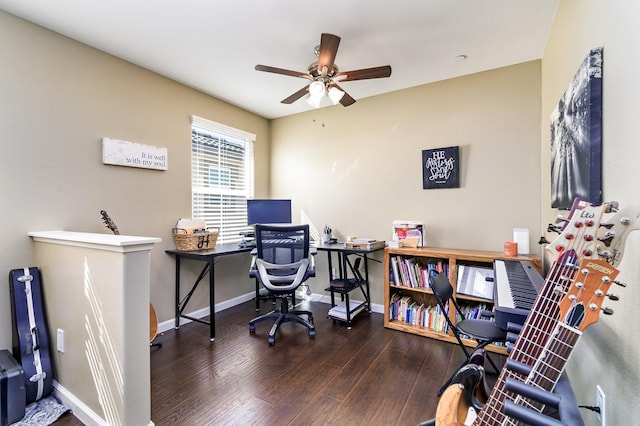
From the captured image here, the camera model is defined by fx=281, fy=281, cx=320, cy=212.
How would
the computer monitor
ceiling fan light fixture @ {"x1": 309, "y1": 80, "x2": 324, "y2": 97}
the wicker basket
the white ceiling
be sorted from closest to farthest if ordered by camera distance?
the white ceiling < ceiling fan light fixture @ {"x1": 309, "y1": 80, "x2": 324, "y2": 97} < the wicker basket < the computer monitor

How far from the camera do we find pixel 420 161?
3111 mm

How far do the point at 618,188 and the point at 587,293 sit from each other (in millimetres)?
454

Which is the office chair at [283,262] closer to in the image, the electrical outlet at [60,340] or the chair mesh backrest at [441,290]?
Result: the chair mesh backrest at [441,290]

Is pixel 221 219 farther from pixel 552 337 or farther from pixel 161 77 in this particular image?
pixel 552 337

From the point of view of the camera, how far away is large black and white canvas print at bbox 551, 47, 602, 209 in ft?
3.63

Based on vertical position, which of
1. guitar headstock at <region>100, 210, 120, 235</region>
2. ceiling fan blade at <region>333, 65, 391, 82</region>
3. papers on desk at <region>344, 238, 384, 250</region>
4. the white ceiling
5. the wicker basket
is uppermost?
the white ceiling

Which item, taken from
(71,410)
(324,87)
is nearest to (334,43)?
(324,87)

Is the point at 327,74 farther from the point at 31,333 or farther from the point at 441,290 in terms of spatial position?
the point at 31,333

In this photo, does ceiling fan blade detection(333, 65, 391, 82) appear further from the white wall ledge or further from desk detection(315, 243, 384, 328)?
the white wall ledge

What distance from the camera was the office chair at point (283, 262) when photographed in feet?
8.88

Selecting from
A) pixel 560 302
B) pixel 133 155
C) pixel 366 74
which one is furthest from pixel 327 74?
pixel 560 302

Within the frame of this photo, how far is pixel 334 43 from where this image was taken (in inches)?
74.3

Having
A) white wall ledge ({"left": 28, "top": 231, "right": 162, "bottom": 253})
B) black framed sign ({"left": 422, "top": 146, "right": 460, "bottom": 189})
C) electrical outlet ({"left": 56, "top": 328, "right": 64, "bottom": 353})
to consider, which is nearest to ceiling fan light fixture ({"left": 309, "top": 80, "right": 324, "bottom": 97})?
black framed sign ({"left": 422, "top": 146, "right": 460, "bottom": 189})

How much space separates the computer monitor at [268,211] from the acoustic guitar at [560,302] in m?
2.74
